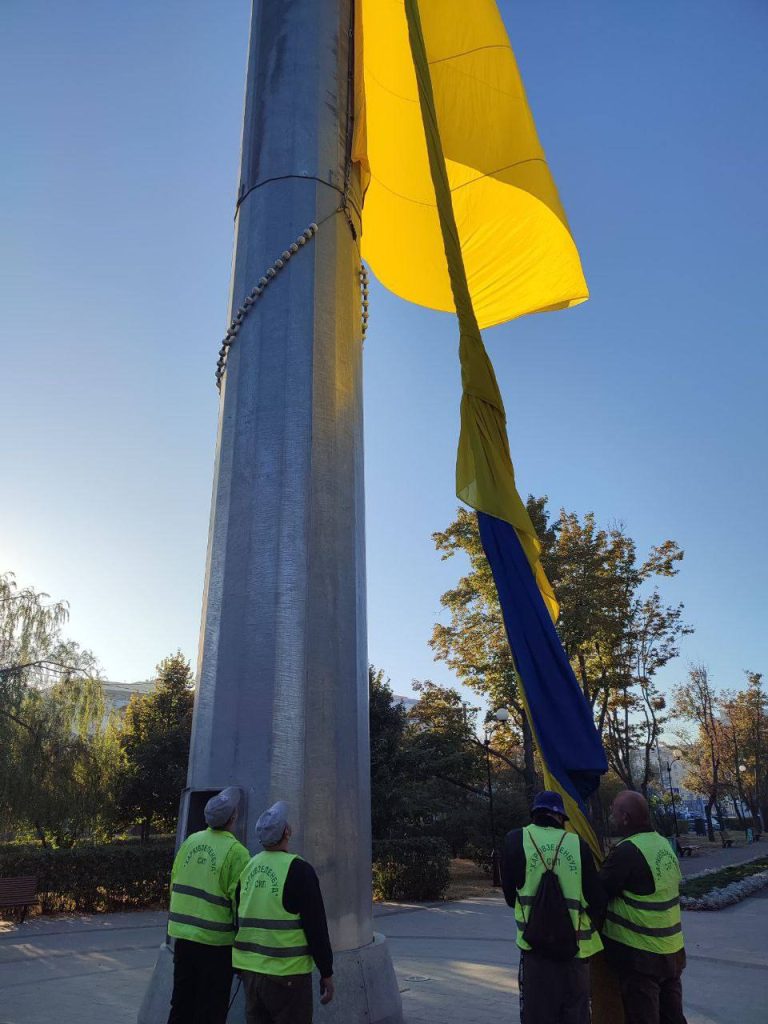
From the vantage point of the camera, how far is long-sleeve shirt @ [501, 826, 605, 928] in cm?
402

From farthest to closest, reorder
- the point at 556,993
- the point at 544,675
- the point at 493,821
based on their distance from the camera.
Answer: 1. the point at 493,821
2. the point at 544,675
3. the point at 556,993

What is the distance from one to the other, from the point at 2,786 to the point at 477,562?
1570cm

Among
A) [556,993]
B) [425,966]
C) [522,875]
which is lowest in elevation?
[425,966]

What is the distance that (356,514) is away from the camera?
6.08 meters

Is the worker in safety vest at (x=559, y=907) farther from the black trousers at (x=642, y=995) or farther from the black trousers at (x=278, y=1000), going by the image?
the black trousers at (x=278, y=1000)

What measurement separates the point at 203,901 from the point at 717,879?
19.1 m

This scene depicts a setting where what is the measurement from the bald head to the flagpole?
1.85 metres

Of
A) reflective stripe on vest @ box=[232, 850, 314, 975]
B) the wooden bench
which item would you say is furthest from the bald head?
the wooden bench

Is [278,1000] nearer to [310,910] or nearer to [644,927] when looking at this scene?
[310,910]

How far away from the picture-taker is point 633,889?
4.23m

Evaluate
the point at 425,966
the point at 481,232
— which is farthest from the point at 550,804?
the point at 481,232

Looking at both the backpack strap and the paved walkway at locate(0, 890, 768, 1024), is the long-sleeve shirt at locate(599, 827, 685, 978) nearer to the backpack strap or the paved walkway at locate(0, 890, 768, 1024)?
the backpack strap

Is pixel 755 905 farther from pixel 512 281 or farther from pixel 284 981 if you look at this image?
pixel 284 981

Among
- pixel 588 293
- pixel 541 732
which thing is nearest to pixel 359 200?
pixel 588 293
